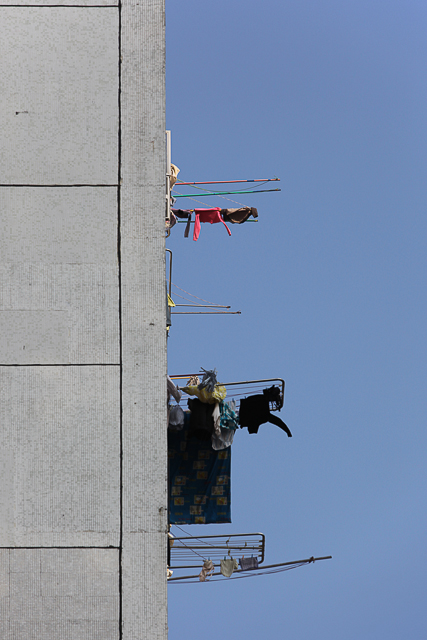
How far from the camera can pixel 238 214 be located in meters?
13.2

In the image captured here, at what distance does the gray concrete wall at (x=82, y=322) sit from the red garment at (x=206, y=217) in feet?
21.7

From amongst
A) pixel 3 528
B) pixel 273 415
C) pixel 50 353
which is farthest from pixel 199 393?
pixel 3 528

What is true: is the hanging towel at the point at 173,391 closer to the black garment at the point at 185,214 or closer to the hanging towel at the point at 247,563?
the hanging towel at the point at 247,563

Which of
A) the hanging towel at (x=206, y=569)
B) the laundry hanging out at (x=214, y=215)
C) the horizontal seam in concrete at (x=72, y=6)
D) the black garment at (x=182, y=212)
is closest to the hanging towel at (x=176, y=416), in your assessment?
the hanging towel at (x=206, y=569)

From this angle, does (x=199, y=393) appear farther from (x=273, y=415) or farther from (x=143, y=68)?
(x=143, y=68)

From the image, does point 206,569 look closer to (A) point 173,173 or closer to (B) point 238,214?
(A) point 173,173

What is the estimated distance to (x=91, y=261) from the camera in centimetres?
614

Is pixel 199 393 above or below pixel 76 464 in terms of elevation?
above

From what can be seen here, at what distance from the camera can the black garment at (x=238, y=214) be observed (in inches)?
515

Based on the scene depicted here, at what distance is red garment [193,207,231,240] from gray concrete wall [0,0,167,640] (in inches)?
260

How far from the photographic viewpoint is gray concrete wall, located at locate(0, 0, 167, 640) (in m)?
5.89

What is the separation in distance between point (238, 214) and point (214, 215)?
598mm

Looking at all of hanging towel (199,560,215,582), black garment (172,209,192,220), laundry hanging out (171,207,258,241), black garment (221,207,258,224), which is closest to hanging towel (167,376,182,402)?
hanging towel (199,560,215,582)

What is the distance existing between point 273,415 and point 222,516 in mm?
1950
